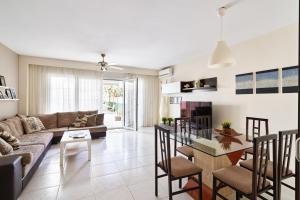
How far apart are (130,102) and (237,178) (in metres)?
5.22

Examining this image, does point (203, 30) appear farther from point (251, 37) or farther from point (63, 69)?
point (63, 69)

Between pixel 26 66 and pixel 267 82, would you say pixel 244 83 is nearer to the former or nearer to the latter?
pixel 267 82

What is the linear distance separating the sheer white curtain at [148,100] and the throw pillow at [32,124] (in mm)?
3647

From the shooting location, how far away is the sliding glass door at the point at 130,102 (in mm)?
6266

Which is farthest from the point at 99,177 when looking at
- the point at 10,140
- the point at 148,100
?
the point at 148,100

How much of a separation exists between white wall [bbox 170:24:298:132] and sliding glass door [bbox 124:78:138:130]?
2.67 metres

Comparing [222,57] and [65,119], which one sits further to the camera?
[65,119]

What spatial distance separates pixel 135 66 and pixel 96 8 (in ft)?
13.3

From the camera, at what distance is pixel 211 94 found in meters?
4.52

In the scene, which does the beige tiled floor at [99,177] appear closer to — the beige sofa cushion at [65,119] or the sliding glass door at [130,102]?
the beige sofa cushion at [65,119]

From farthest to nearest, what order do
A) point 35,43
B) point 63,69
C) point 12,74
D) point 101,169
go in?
1. point 63,69
2. point 12,74
3. point 35,43
4. point 101,169

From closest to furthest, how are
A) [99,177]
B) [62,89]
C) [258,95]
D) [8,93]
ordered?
[99,177] → [258,95] → [8,93] → [62,89]

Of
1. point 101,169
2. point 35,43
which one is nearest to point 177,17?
point 101,169

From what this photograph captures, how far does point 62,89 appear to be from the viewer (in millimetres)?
5340
